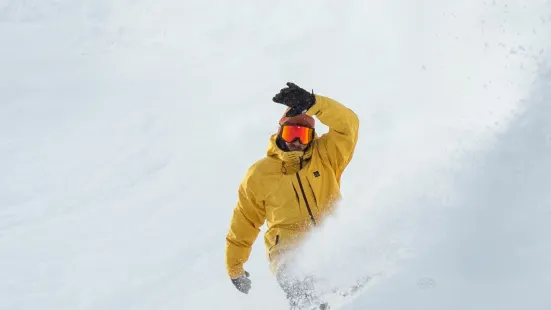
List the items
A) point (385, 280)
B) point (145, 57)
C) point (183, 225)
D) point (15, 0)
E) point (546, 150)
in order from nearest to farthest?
point (385, 280), point (546, 150), point (183, 225), point (145, 57), point (15, 0)

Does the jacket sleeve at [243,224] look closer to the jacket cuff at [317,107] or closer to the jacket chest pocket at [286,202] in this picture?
the jacket chest pocket at [286,202]

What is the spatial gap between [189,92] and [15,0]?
8.95 metres

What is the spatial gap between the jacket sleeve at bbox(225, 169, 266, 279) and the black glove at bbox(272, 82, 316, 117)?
672 mm

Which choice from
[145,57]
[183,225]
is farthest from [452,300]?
[145,57]

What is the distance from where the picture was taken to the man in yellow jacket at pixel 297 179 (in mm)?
4594

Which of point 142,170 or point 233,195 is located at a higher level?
point 142,170

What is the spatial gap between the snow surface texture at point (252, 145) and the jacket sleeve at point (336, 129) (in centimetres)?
43

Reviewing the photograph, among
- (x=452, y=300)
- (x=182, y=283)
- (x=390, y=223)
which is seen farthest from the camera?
(x=182, y=283)

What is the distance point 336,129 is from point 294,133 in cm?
33

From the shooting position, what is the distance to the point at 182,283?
8039 mm

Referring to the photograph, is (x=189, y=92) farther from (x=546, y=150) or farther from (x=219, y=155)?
(x=546, y=150)

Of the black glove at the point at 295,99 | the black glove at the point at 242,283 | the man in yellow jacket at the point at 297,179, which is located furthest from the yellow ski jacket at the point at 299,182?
the black glove at the point at 242,283

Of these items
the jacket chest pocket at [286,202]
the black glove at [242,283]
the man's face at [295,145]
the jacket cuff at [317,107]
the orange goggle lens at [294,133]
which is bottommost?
the black glove at [242,283]

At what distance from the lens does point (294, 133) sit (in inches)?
179
